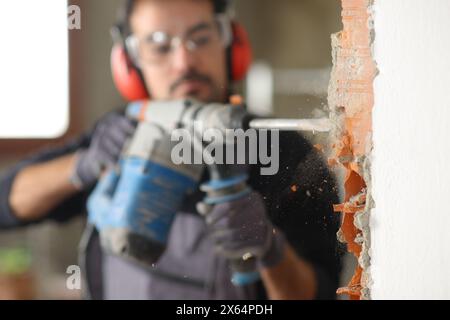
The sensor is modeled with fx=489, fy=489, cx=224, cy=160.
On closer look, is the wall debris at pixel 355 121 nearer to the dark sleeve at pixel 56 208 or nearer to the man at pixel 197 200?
the man at pixel 197 200

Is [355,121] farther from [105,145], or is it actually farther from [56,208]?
[56,208]

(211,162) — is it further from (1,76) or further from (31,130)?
(1,76)

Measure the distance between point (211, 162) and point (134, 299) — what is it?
375 millimetres

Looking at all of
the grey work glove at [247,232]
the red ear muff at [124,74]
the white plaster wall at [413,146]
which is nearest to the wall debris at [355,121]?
the white plaster wall at [413,146]

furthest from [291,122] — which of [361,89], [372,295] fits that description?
[372,295]

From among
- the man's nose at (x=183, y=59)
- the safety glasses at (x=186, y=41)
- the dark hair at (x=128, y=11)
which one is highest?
the dark hair at (x=128, y=11)

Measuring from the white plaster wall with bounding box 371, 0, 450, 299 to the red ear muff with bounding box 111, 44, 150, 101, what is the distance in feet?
1.77

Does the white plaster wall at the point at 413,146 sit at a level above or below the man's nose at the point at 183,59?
below

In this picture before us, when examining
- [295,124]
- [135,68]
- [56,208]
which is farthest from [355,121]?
[56,208]

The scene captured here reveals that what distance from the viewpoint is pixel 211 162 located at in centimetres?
112

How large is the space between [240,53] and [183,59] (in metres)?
0.13

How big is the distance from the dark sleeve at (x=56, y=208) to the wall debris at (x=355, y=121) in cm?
59

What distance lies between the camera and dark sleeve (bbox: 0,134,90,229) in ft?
3.80

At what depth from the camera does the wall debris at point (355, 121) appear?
1.07 metres
